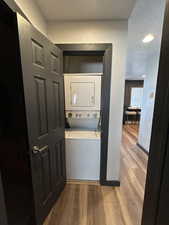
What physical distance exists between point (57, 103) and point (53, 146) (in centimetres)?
57

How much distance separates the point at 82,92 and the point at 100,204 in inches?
66.5

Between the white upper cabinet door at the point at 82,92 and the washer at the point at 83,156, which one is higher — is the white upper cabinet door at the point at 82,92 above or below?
above

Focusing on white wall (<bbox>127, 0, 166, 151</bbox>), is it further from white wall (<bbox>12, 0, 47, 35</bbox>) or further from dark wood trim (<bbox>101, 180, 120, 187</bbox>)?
dark wood trim (<bbox>101, 180, 120, 187</bbox>)

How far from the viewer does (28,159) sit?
1.11 meters

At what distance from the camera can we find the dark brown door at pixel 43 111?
1.05 metres

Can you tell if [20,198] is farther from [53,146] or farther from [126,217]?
[126,217]

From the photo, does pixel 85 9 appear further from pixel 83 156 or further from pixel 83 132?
pixel 83 156

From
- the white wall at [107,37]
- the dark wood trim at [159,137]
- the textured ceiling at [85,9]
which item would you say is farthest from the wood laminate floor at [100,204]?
the textured ceiling at [85,9]

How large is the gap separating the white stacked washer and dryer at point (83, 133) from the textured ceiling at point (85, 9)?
76 centimetres

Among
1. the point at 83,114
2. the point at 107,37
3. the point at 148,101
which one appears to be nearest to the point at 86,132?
the point at 83,114

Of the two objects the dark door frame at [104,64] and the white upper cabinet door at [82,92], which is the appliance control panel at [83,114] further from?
the dark door frame at [104,64]

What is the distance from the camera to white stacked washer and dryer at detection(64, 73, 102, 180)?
1.98 metres

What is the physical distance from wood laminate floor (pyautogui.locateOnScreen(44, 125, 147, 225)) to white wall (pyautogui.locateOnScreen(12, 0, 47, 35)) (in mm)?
2312

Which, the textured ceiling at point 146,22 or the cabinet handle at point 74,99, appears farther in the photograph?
the cabinet handle at point 74,99
